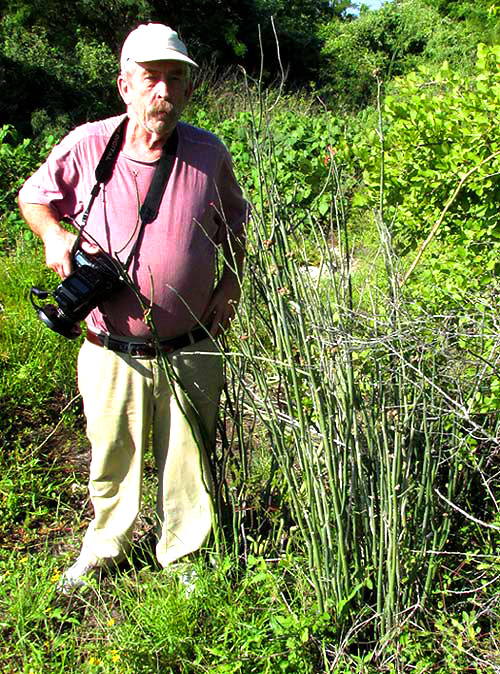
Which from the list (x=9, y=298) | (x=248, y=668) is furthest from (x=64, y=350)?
(x=248, y=668)

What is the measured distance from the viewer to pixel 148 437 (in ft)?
8.95

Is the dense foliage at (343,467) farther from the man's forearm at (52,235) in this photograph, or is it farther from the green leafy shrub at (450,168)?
the man's forearm at (52,235)

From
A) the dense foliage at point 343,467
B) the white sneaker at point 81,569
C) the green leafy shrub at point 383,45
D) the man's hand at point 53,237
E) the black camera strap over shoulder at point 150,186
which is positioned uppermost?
the green leafy shrub at point 383,45

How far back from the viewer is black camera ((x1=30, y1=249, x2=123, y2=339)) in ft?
7.65

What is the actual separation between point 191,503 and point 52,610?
2.01ft

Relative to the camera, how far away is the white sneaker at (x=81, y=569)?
2748mm

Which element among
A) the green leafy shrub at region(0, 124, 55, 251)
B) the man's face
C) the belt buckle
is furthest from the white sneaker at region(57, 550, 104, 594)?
the green leafy shrub at region(0, 124, 55, 251)

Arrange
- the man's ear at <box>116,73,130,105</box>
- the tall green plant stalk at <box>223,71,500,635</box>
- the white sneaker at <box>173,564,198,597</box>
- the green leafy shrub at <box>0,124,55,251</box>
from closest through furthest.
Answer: the tall green plant stalk at <box>223,71,500,635</box> < the man's ear at <box>116,73,130,105</box> < the white sneaker at <box>173,564,198,597</box> < the green leafy shrub at <box>0,124,55,251</box>

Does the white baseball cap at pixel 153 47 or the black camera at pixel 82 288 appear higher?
the white baseball cap at pixel 153 47

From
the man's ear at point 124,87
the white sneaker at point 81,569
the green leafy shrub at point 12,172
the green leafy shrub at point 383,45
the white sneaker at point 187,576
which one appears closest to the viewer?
the man's ear at point 124,87

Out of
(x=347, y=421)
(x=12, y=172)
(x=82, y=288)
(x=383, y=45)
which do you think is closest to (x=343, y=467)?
(x=347, y=421)

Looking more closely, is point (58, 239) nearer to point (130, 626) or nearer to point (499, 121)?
point (130, 626)

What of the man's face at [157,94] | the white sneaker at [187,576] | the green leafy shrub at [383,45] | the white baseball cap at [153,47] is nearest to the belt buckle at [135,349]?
the man's face at [157,94]

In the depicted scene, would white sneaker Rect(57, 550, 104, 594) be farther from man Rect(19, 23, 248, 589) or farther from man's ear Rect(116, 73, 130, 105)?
man's ear Rect(116, 73, 130, 105)
